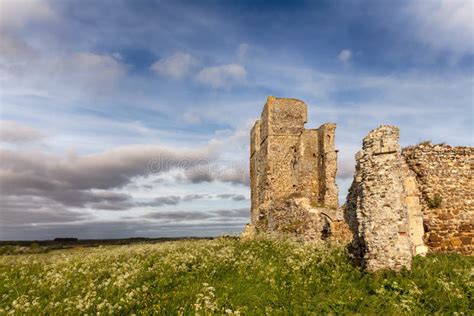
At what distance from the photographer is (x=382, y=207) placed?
10.3 metres

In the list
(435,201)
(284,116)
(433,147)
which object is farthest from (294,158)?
(435,201)

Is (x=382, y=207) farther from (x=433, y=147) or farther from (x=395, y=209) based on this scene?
(x=433, y=147)

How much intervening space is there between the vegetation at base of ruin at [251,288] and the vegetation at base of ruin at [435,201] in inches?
89.4

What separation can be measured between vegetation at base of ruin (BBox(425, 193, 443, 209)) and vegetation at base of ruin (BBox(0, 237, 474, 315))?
2272mm

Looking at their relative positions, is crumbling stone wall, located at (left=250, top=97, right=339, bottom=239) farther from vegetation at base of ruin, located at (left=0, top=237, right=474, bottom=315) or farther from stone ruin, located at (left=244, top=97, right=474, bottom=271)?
vegetation at base of ruin, located at (left=0, top=237, right=474, bottom=315)

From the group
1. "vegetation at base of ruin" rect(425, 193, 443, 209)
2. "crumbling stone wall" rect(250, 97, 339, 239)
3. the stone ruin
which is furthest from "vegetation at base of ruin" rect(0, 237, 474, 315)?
"crumbling stone wall" rect(250, 97, 339, 239)

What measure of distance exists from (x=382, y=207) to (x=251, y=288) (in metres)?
4.81

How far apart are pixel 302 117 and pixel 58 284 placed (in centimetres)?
2315

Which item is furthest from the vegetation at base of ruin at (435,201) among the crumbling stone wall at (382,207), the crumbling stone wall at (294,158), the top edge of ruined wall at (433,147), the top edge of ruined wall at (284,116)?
the top edge of ruined wall at (284,116)

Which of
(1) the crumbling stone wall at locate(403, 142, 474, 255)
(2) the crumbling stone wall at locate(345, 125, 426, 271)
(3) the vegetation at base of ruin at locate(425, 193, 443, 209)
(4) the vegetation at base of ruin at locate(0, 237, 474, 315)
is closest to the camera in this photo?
(4) the vegetation at base of ruin at locate(0, 237, 474, 315)

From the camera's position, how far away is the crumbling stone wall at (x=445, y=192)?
13539 millimetres

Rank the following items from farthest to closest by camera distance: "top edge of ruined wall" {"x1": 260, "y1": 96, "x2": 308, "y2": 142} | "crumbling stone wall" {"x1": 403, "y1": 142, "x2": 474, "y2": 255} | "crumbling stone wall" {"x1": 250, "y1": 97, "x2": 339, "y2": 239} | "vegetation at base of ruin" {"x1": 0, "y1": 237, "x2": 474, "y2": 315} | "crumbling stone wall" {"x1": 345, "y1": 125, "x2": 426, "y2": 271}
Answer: "top edge of ruined wall" {"x1": 260, "y1": 96, "x2": 308, "y2": 142} → "crumbling stone wall" {"x1": 250, "y1": 97, "x2": 339, "y2": 239} → "crumbling stone wall" {"x1": 403, "y1": 142, "x2": 474, "y2": 255} → "crumbling stone wall" {"x1": 345, "y1": 125, "x2": 426, "y2": 271} → "vegetation at base of ruin" {"x1": 0, "y1": 237, "x2": 474, "y2": 315}

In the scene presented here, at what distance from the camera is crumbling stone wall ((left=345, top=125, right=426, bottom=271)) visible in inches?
390

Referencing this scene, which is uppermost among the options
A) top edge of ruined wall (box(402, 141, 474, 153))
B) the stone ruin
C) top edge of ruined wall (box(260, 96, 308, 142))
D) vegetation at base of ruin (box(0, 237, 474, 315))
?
top edge of ruined wall (box(260, 96, 308, 142))
